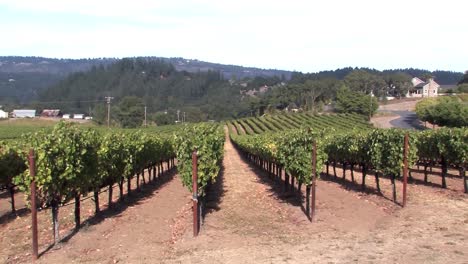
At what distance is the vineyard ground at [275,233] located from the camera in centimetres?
1105

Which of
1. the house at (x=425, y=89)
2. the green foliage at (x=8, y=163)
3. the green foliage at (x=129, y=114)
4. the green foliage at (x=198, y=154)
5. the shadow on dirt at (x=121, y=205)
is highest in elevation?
the house at (x=425, y=89)

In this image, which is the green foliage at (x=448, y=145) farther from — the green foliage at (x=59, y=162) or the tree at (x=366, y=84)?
the tree at (x=366, y=84)

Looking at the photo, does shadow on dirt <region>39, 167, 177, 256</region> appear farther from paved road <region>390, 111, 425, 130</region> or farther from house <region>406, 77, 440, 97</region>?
house <region>406, 77, 440, 97</region>

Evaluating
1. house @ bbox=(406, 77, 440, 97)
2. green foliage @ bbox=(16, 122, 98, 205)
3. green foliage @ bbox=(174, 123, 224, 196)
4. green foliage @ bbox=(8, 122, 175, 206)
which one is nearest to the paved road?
house @ bbox=(406, 77, 440, 97)

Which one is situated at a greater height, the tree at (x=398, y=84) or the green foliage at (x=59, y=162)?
the tree at (x=398, y=84)

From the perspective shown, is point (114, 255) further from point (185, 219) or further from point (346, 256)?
point (346, 256)

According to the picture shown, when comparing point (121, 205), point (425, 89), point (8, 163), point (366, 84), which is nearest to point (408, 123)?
point (425, 89)

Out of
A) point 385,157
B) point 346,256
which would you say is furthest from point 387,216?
point 346,256

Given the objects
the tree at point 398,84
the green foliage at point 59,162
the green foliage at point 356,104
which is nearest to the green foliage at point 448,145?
the green foliage at point 59,162

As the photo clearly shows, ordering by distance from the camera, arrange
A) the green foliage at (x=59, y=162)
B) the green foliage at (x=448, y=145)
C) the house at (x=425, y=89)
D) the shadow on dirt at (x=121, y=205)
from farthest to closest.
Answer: the house at (x=425, y=89) → the green foliage at (x=448, y=145) → the shadow on dirt at (x=121, y=205) → the green foliage at (x=59, y=162)

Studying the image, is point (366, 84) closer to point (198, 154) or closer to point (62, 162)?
point (198, 154)

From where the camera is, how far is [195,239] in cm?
1288

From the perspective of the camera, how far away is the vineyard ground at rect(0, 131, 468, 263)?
11047mm

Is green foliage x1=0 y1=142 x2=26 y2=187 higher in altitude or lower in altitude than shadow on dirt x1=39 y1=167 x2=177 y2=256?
higher
